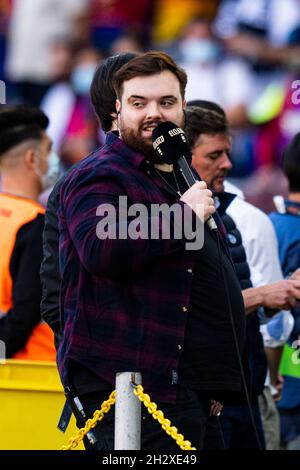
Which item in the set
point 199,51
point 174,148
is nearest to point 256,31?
point 199,51

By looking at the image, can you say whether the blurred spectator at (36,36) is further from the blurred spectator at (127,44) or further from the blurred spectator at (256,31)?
the blurred spectator at (256,31)

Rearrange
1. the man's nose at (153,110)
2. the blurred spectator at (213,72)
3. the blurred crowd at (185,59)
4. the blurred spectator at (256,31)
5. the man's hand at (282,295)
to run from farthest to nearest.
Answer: the blurred spectator at (256,31) < the blurred spectator at (213,72) < the blurred crowd at (185,59) < the man's hand at (282,295) < the man's nose at (153,110)

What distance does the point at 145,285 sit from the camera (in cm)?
431

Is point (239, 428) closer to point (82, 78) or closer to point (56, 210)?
point (56, 210)

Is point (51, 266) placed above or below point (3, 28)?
below

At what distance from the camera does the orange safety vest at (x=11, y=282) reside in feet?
20.2

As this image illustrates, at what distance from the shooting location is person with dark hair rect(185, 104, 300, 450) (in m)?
5.70

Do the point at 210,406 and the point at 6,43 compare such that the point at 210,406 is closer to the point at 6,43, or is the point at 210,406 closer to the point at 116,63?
the point at 116,63

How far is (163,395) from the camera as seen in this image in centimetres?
428

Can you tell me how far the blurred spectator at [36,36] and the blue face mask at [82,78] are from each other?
33cm

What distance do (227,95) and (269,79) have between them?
22.5 inches

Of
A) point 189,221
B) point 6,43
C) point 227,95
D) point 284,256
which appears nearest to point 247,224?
point 284,256

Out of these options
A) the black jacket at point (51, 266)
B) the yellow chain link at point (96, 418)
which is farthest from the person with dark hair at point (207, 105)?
the yellow chain link at point (96, 418)

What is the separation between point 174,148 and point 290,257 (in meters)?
2.30
